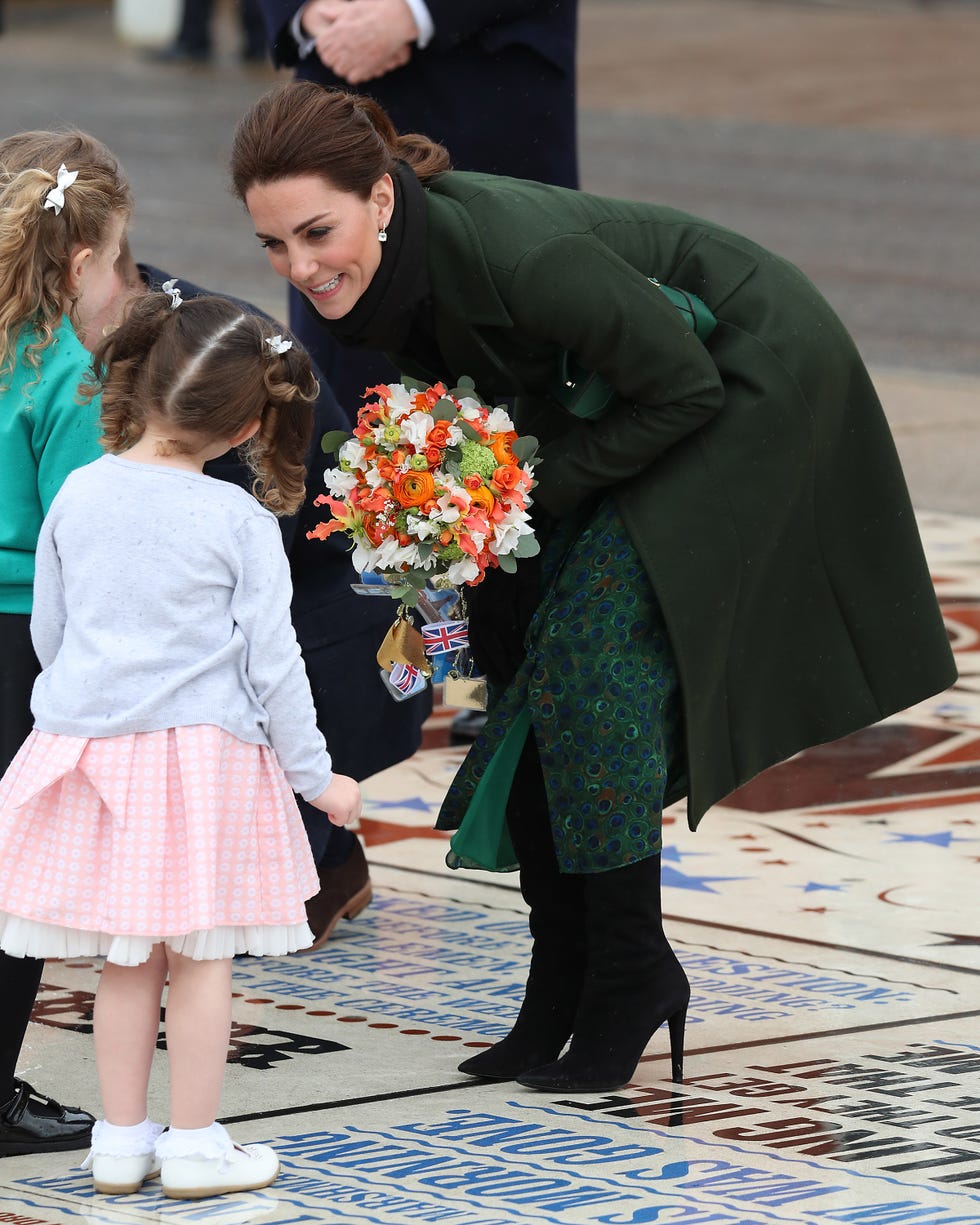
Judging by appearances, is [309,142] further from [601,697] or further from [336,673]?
[336,673]

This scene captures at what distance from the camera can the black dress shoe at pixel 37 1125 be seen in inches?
143

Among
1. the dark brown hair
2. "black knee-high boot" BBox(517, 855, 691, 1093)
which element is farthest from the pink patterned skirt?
the dark brown hair

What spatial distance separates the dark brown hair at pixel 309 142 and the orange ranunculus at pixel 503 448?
0.41 m

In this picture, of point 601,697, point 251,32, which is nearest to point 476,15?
point 601,697

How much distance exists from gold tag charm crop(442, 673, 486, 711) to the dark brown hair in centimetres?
89

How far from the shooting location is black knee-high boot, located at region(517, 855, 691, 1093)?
388 cm

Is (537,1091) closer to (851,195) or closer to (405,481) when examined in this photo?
(405,481)

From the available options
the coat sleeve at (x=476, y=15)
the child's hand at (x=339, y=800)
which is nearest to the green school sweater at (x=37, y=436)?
the child's hand at (x=339, y=800)

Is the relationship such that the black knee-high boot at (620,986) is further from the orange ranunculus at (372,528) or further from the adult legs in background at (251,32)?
the adult legs in background at (251,32)

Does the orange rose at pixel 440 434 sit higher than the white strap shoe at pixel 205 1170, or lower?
higher

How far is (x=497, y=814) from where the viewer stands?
3961mm

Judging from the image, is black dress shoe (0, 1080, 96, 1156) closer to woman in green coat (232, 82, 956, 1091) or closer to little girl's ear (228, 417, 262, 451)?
woman in green coat (232, 82, 956, 1091)

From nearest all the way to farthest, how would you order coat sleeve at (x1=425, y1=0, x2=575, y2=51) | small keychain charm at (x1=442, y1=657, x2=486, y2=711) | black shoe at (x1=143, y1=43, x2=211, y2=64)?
small keychain charm at (x1=442, y1=657, x2=486, y2=711) < coat sleeve at (x1=425, y1=0, x2=575, y2=51) < black shoe at (x1=143, y1=43, x2=211, y2=64)

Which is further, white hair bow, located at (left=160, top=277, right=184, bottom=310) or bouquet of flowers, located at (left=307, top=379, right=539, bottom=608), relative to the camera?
bouquet of flowers, located at (left=307, top=379, right=539, bottom=608)
